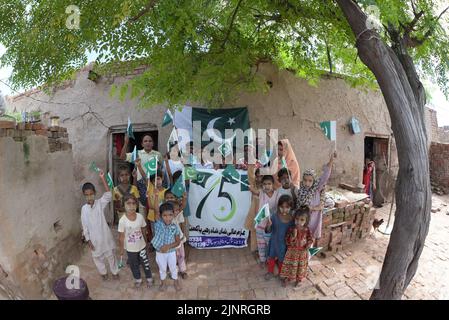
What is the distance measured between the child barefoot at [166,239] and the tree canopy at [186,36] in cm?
179

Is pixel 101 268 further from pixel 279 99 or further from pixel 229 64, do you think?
pixel 279 99

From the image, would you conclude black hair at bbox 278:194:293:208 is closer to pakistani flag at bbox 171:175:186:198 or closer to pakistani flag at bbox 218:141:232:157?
pakistani flag at bbox 171:175:186:198

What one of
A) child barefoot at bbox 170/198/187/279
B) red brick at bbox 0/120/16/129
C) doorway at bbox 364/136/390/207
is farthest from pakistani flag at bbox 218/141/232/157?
doorway at bbox 364/136/390/207

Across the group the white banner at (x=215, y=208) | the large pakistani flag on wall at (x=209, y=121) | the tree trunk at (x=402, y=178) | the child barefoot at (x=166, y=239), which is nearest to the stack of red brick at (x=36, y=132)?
the child barefoot at (x=166, y=239)

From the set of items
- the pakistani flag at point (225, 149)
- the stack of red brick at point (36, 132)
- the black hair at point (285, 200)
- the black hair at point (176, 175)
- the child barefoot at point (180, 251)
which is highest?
the stack of red brick at point (36, 132)

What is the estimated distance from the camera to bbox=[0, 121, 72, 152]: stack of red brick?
2.92 metres

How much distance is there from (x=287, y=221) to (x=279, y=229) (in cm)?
15

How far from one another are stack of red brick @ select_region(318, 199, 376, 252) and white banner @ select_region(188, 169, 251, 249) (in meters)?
1.32

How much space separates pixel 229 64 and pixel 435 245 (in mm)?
5031

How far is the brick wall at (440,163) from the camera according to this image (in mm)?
9195

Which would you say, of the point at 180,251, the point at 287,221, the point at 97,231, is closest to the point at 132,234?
the point at 97,231

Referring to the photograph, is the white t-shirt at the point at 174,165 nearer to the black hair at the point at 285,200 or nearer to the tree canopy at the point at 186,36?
the tree canopy at the point at 186,36

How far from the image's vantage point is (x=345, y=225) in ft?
14.9

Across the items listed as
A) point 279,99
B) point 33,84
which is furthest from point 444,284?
point 33,84
